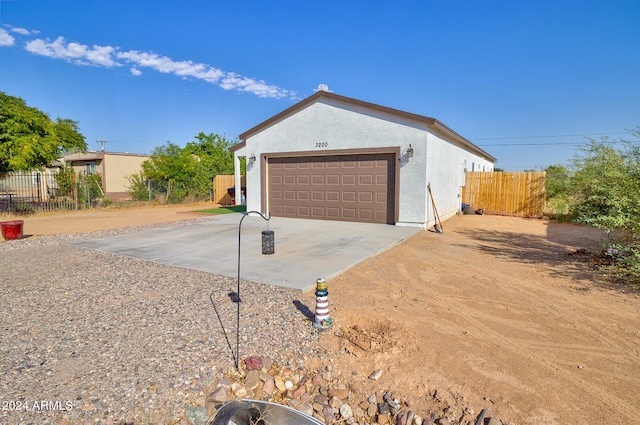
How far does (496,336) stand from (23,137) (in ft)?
58.8

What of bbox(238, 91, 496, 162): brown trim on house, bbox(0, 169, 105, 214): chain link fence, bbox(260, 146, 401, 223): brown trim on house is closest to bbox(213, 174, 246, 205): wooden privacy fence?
bbox(0, 169, 105, 214): chain link fence

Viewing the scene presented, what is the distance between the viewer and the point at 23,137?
1431cm

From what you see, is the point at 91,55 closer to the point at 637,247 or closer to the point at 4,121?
the point at 4,121

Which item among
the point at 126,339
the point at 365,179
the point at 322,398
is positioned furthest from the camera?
the point at 365,179

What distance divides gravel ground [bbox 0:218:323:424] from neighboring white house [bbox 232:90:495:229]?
7.15 meters

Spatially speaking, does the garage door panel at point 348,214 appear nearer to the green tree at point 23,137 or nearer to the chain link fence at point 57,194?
the green tree at point 23,137

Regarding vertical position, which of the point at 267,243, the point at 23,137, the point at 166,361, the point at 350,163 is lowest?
the point at 166,361

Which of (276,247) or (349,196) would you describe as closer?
(276,247)

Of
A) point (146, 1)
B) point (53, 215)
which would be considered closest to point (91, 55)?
point (53, 215)

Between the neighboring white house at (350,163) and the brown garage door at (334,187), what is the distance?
0.03 metres

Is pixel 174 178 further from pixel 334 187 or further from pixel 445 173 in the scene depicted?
pixel 445 173

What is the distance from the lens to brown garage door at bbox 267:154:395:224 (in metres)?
11.8

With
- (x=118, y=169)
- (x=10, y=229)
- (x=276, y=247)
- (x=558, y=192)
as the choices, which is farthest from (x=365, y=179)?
(x=118, y=169)

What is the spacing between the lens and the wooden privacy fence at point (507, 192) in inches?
612
